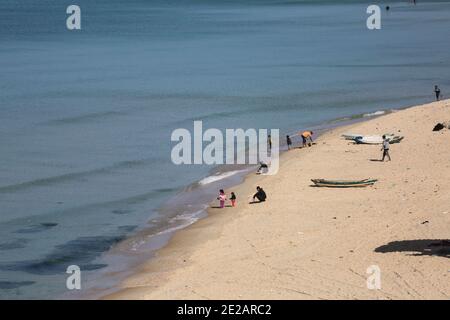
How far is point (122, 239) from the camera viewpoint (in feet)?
108

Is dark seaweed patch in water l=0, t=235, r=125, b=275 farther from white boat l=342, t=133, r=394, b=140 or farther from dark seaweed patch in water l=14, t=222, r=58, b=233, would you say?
white boat l=342, t=133, r=394, b=140

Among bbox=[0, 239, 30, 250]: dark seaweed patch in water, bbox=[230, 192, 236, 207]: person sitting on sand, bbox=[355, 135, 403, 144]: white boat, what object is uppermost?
bbox=[355, 135, 403, 144]: white boat

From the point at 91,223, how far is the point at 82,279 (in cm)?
733

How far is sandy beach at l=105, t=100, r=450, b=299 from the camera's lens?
24516 mm

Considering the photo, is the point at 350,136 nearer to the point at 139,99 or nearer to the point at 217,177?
the point at 217,177

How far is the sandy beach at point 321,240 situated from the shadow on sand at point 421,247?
0.03m

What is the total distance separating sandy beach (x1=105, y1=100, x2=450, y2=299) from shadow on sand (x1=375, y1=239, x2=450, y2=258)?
3 cm

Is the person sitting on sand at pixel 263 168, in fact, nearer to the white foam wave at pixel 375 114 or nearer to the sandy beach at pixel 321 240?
the sandy beach at pixel 321 240

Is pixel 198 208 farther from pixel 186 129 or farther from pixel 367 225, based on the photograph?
pixel 186 129

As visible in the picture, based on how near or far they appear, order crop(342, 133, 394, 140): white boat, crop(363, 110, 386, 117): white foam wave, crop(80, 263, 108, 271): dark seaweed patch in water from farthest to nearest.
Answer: crop(363, 110, 386, 117): white foam wave → crop(342, 133, 394, 140): white boat → crop(80, 263, 108, 271): dark seaweed patch in water

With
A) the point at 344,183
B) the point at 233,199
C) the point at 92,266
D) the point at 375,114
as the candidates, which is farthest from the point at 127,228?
the point at 375,114

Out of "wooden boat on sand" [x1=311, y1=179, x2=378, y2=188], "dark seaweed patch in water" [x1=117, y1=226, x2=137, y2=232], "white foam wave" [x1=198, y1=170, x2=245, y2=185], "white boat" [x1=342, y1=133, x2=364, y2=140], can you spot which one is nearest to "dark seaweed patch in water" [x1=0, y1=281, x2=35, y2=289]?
"dark seaweed patch in water" [x1=117, y1=226, x2=137, y2=232]

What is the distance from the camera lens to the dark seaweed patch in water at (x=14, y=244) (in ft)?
106
